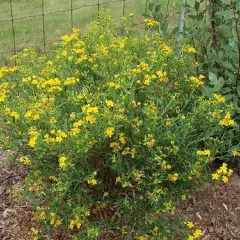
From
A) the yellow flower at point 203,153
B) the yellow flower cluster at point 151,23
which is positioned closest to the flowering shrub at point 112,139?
the yellow flower at point 203,153

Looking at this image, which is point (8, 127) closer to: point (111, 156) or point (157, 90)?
point (111, 156)

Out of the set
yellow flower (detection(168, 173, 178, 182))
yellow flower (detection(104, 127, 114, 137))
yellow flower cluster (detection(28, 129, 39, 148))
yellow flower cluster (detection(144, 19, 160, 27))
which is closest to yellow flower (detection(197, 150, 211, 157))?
yellow flower (detection(168, 173, 178, 182))

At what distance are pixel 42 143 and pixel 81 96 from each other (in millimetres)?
313

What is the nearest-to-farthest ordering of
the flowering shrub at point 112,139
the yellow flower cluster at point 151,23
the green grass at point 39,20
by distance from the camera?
the flowering shrub at point 112,139, the yellow flower cluster at point 151,23, the green grass at point 39,20

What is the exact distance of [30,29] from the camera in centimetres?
621

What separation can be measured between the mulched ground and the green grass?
271 centimetres

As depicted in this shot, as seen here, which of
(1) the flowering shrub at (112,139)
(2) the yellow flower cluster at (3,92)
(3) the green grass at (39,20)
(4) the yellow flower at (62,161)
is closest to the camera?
(4) the yellow flower at (62,161)

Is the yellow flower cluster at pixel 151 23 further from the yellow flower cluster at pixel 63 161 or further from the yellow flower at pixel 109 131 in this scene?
the yellow flower cluster at pixel 63 161

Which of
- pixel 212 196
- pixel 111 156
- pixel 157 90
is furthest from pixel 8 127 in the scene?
pixel 212 196

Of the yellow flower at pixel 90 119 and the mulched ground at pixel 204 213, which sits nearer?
the yellow flower at pixel 90 119

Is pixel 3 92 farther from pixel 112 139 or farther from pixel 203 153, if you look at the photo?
pixel 203 153

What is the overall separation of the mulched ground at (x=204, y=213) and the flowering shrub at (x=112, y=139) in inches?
8.3

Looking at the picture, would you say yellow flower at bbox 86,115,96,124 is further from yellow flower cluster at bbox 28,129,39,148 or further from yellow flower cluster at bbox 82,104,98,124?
yellow flower cluster at bbox 28,129,39,148

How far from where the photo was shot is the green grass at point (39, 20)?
19.2 feet
